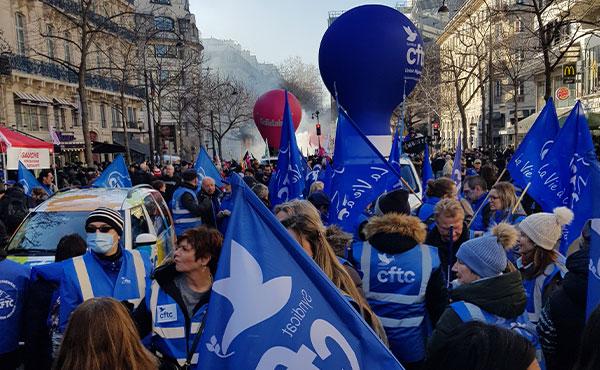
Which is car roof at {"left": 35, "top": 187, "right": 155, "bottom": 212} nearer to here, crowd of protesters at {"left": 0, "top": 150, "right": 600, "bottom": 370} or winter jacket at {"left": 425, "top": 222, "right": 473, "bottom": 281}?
crowd of protesters at {"left": 0, "top": 150, "right": 600, "bottom": 370}

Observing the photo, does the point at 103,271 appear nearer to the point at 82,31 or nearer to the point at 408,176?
the point at 408,176

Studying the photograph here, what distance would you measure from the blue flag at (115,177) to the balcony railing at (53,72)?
855 inches

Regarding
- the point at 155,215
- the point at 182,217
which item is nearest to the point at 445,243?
the point at 155,215

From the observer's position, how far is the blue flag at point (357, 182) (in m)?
5.92

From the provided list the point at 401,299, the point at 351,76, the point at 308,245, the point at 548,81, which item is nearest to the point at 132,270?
the point at 308,245

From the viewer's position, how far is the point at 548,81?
48.2 ft

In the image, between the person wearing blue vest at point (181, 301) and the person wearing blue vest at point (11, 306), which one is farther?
the person wearing blue vest at point (11, 306)

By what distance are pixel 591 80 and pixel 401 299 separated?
30.5m

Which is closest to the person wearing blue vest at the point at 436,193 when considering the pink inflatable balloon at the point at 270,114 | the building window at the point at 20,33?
the pink inflatable balloon at the point at 270,114

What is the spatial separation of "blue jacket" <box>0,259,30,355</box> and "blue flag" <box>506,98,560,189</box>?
528cm

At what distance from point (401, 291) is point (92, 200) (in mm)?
4850

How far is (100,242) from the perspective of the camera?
383 cm

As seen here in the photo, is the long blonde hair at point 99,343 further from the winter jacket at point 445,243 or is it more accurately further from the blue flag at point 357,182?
the blue flag at point 357,182

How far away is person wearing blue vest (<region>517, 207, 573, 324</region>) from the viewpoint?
140 inches
